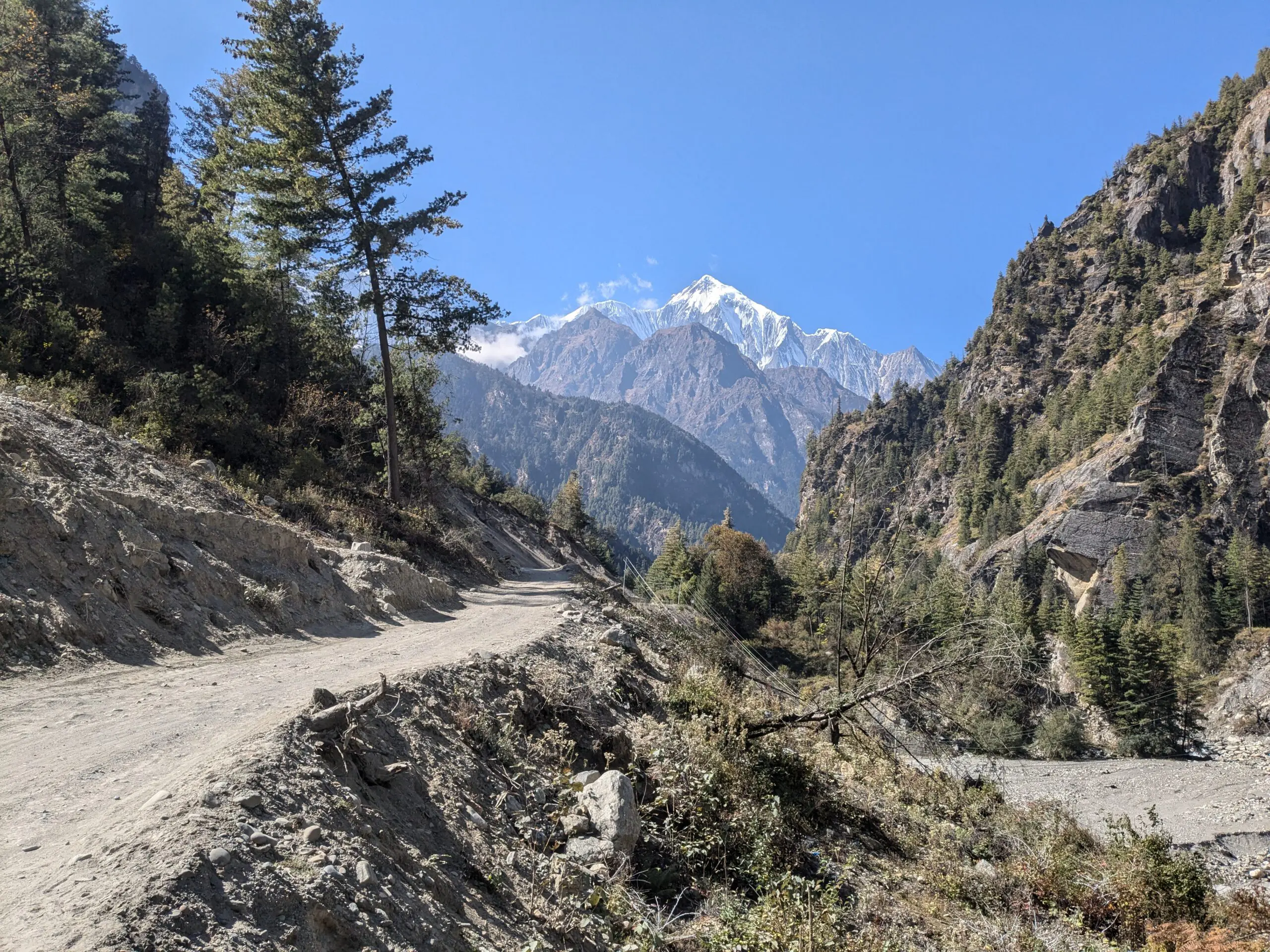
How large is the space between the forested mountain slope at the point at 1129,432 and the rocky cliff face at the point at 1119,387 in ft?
0.99

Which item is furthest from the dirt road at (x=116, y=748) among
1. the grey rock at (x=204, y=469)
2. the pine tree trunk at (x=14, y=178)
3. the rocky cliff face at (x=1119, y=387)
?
the rocky cliff face at (x=1119, y=387)

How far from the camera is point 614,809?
550cm

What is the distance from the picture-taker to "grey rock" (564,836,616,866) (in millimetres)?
5191

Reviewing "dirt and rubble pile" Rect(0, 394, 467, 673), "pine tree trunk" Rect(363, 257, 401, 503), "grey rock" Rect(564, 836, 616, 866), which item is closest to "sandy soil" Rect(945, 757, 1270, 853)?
"pine tree trunk" Rect(363, 257, 401, 503)

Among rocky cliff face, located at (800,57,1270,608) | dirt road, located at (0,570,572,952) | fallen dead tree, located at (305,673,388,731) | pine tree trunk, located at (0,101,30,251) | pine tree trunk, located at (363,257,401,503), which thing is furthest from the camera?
rocky cliff face, located at (800,57,1270,608)

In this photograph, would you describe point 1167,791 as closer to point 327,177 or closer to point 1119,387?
point 327,177

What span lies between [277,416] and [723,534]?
51.0 meters

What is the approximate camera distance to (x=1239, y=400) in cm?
7844

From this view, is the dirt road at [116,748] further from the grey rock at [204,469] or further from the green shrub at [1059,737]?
the green shrub at [1059,737]

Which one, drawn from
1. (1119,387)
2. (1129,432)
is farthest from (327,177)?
(1119,387)

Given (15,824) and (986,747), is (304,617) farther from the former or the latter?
(986,747)

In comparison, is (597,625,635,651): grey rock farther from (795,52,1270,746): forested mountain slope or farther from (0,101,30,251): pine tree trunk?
(0,101,30,251): pine tree trunk

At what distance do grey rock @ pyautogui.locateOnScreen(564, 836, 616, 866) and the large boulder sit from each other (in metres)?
0.05

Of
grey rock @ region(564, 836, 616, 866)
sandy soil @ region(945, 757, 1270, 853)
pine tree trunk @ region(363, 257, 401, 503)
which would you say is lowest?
sandy soil @ region(945, 757, 1270, 853)
